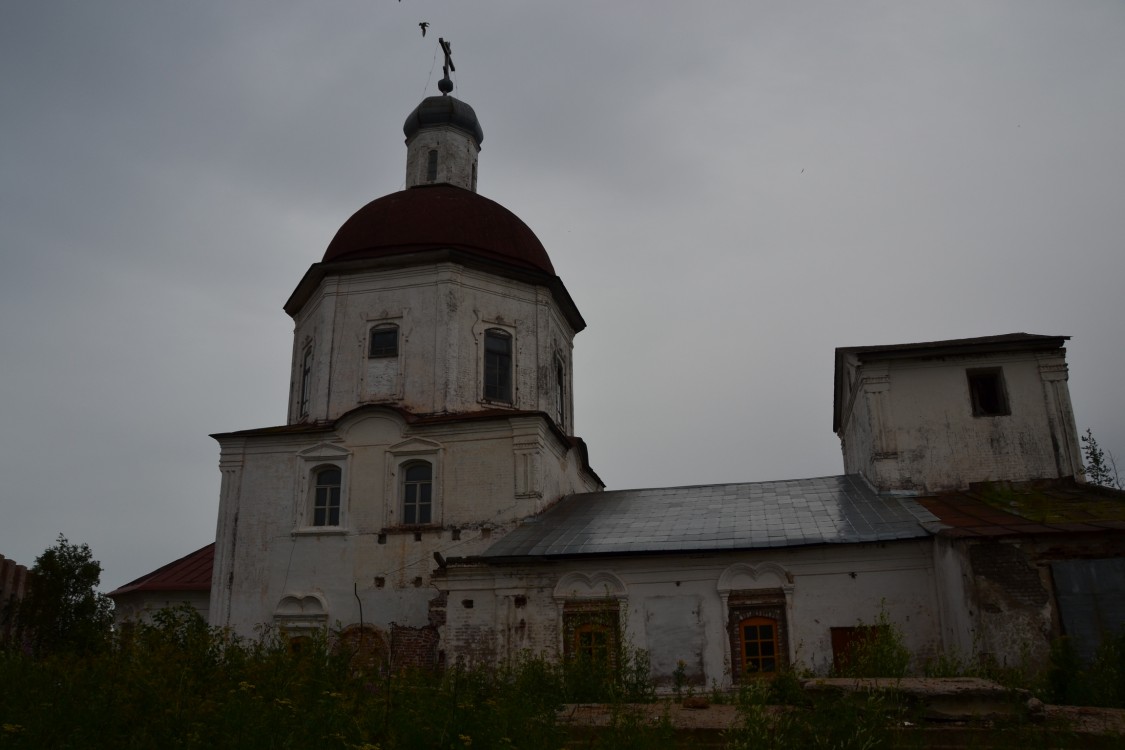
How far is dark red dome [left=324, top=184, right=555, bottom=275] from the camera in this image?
783 inches

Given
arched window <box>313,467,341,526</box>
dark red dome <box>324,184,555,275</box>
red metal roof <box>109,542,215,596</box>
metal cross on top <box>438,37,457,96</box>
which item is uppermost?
metal cross on top <box>438,37,457,96</box>

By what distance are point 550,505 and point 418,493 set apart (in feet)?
8.68

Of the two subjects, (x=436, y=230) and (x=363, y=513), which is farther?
(x=436, y=230)

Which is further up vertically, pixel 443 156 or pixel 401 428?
pixel 443 156

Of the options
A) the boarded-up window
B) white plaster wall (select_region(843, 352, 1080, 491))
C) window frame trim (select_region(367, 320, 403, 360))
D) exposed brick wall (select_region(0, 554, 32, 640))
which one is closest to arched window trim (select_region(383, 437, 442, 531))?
window frame trim (select_region(367, 320, 403, 360))

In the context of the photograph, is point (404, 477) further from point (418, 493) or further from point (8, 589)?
point (8, 589)

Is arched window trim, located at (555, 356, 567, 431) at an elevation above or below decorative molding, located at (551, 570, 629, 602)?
above

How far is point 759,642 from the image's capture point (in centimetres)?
1438

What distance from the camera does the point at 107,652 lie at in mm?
9594

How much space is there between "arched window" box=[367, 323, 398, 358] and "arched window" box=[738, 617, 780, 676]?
9.16 metres

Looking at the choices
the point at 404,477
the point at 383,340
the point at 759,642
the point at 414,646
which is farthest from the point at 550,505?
the point at 759,642

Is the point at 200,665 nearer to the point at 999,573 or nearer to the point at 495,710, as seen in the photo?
the point at 495,710

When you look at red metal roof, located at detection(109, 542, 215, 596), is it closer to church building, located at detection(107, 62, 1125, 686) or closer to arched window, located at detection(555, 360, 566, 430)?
church building, located at detection(107, 62, 1125, 686)

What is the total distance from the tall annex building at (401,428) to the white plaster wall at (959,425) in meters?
6.38
